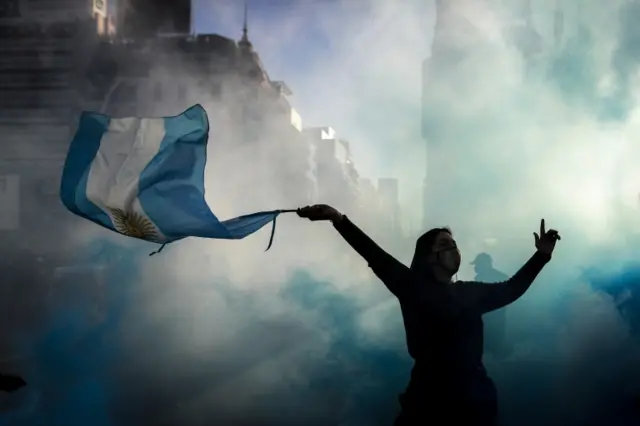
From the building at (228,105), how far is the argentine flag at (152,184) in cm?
77

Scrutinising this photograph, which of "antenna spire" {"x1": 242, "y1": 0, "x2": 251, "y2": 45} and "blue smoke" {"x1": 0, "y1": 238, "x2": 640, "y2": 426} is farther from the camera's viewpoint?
"antenna spire" {"x1": 242, "y1": 0, "x2": 251, "y2": 45}

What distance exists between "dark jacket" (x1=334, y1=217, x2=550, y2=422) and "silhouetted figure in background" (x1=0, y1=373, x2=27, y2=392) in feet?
7.08

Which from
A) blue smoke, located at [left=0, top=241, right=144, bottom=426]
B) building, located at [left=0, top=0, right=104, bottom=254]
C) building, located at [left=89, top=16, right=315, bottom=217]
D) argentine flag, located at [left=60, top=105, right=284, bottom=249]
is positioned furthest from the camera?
building, located at [left=0, top=0, right=104, bottom=254]

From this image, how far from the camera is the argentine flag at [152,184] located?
10.9 ft

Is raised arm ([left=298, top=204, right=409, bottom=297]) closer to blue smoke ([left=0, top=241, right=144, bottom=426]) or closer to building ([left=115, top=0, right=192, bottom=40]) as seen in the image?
blue smoke ([left=0, top=241, right=144, bottom=426])

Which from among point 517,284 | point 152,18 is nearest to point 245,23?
point 152,18

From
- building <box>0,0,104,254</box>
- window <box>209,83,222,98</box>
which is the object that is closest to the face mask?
window <box>209,83,222,98</box>

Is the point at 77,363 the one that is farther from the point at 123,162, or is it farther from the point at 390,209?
the point at 390,209

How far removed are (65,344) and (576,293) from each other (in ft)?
9.38

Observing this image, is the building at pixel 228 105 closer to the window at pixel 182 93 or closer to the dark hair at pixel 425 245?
the window at pixel 182 93

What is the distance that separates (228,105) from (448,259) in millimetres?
1621

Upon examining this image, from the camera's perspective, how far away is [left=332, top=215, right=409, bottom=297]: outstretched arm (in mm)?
3186

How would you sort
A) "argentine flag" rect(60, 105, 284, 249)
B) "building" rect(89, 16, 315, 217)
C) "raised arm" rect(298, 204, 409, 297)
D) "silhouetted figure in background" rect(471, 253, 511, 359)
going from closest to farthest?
"raised arm" rect(298, 204, 409, 297) → "argentine flag" rect(60, 105, 284, 249) → "silhouetted figure in background" rect(471, 253, 511, 359) → "building" rect(89, 16, 315, 217)

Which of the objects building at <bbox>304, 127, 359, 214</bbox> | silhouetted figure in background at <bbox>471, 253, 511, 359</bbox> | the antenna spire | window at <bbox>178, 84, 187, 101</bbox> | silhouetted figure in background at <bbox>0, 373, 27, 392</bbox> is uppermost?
the antenna spire
